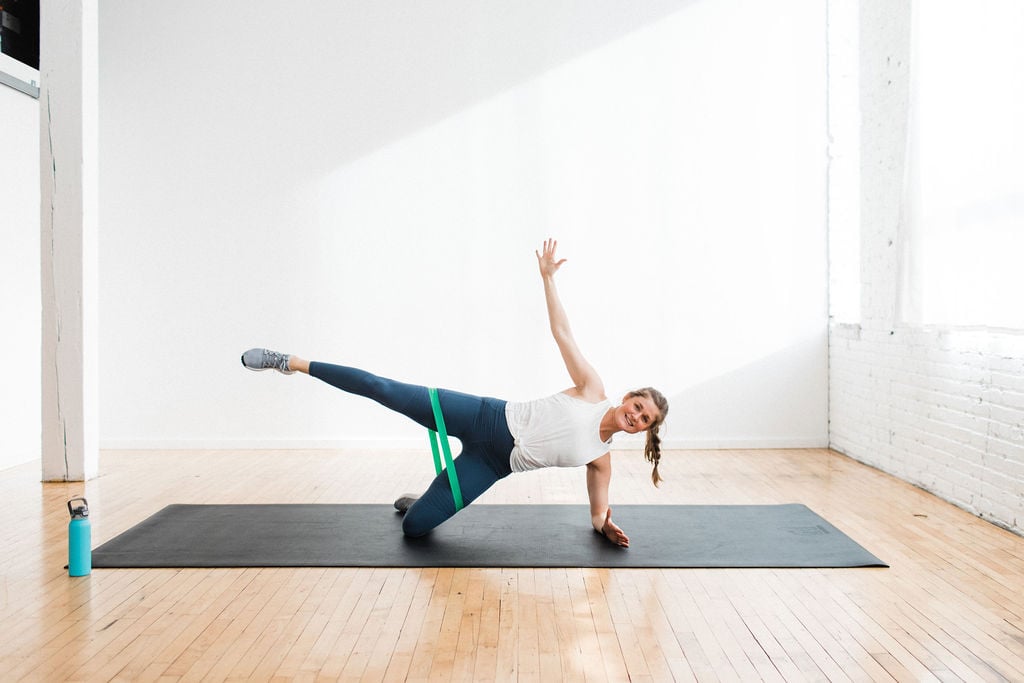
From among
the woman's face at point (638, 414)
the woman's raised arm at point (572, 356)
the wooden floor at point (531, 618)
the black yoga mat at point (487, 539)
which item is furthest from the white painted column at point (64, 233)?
the woman's face at point (638, 414)

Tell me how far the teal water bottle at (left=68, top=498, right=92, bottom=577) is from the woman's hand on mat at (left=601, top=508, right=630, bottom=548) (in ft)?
6.44

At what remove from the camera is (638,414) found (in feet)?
11.6

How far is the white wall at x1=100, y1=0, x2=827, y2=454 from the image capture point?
20.7 ft

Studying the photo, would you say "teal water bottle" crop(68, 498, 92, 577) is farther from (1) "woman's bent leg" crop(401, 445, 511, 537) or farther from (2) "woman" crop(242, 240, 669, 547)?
(1) "woman's bent leg" crop(401, 445, 511, 537)

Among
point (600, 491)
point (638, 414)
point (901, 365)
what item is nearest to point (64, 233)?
point (600, 491)

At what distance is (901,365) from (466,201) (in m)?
2.98

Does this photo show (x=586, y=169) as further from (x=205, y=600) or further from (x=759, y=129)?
(x=205, y=600)

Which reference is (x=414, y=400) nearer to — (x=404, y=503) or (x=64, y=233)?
(x=404, y=503)

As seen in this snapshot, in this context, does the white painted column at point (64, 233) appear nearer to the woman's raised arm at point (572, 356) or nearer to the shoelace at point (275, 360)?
the shoelace at point (275, 360)

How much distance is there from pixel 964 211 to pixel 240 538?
3536 millimetres

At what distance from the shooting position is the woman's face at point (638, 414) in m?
3.53

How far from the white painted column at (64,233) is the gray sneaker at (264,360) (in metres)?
1.77

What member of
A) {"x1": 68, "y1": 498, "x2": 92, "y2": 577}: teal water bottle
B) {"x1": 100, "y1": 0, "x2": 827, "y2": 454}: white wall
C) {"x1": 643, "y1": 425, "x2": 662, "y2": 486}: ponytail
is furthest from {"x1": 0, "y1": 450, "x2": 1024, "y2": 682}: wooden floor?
{"x1": 100, "y1": 0, "x2": 827, "y2": 454}: white wall

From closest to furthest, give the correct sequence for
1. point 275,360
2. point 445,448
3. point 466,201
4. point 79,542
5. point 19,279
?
point 79,542 → point 445,448 → point 275,360 → point 19,279 → point 466,201
